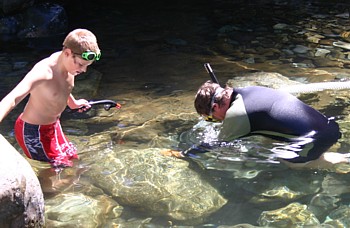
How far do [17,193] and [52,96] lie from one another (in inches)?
45.3

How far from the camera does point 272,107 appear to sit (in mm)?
3609

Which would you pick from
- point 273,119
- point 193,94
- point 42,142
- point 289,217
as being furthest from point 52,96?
point 193,94

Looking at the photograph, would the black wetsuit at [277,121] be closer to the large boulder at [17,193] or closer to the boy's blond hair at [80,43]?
the boy's blond hair at [80,43]

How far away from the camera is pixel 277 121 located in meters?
3.59

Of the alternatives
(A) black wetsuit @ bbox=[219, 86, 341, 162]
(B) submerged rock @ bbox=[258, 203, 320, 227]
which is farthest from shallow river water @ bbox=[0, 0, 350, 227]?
(A) black wetsuit @ bbox=[219, 86, 341, 162]

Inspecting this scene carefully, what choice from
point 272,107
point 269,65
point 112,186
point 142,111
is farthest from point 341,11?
point 112,186

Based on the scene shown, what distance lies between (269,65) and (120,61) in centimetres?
208

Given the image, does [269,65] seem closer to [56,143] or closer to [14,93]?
[56,143]

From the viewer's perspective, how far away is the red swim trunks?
3629mm

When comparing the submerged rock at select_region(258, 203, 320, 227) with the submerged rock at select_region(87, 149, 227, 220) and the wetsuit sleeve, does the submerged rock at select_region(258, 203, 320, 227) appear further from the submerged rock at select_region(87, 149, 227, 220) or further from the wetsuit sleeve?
the wetsuit sleeve

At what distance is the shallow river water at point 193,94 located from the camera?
3.32 m

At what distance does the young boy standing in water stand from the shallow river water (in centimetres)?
23

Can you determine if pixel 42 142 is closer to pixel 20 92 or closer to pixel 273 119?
pixel 20 92

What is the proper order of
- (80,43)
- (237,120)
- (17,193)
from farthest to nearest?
1. (237,120)
2. (80,43)
3. (17,193)
